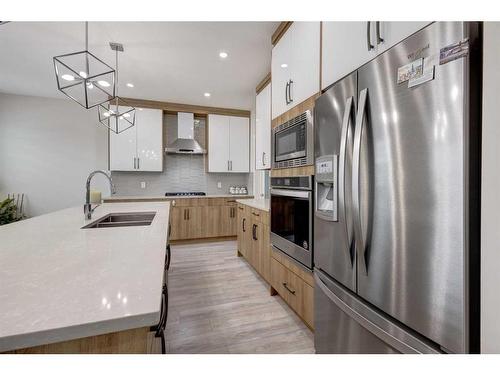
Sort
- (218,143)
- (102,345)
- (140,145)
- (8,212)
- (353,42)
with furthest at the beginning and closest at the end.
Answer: (218,143) < (140,145) < (8,212) < (353,42) < (102,345)

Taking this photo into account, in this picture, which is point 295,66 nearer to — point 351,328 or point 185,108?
point 351,328

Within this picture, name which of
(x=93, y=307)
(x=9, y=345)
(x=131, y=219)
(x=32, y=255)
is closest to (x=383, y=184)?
(x=93, y=307)

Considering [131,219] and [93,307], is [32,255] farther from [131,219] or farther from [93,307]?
[131,219]

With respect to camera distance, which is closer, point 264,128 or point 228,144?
point 264,128

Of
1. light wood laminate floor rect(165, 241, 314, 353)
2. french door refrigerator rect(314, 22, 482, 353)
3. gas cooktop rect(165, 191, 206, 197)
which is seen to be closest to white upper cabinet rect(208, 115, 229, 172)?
gas cooktop rect(165, 191, 206, 197)

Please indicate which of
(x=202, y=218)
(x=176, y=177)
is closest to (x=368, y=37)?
(x=202, y=218)

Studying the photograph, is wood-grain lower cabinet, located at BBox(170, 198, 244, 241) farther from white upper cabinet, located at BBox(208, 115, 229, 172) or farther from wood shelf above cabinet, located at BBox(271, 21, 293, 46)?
wood shelf above cabinet, located at BBox(271, 21, 293, 46)

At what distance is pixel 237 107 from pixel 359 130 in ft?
13.3

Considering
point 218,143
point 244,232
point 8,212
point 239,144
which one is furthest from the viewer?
point 239,144

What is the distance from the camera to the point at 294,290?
1.84 metres

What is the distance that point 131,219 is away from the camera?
2279 mm

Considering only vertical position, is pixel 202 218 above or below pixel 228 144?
below

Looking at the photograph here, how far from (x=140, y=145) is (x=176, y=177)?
922mm

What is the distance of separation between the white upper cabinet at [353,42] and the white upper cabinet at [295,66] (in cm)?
12
